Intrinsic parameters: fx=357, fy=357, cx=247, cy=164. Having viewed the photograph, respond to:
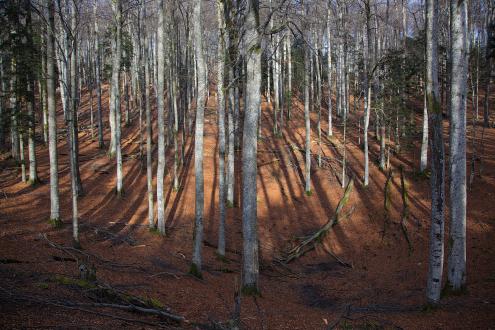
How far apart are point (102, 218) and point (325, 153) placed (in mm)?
14828

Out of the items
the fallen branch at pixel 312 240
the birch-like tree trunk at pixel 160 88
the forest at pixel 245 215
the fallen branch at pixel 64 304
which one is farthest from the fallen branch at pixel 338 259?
the fallen branch at pixel 64 304

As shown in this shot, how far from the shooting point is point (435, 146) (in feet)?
24.8

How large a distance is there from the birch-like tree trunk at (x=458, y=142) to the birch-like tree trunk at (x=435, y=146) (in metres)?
1.49

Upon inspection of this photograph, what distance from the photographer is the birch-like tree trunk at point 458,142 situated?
8836mm

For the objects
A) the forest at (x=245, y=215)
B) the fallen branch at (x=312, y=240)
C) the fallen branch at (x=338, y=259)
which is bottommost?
the fallen branch at (x=338, y=259)

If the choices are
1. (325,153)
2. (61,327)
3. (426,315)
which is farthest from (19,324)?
(325,153)

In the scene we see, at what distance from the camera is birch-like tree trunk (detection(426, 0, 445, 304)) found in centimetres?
755

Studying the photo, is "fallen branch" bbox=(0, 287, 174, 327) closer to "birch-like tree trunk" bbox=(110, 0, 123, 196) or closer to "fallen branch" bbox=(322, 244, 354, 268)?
"fallen branch" bbox=(322, 244, 354, 268)

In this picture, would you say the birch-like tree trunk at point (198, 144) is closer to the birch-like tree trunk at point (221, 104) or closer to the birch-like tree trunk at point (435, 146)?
the birch-like tree trunk at point (221, 104)

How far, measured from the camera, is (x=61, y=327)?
514 centimetres

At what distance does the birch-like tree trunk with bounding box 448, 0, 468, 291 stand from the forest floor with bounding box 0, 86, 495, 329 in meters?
0.90

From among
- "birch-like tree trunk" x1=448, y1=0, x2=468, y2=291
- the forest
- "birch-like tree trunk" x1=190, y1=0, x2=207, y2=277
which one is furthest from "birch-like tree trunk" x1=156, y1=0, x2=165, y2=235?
"birch-like tree trunk" x1=448, y1=0, x2=468, y2=291

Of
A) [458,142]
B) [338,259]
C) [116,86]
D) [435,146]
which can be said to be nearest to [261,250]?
[338,259]

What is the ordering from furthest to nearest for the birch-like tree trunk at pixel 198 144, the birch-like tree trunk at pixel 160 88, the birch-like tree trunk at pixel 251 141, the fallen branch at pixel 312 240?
the fallen branch at pixel 312 240, the birch-like tree trunk at pixel 160 88, the birch-like tree trunk at pixel 198 144, the birch-like tree trunk at pixel 251 141
